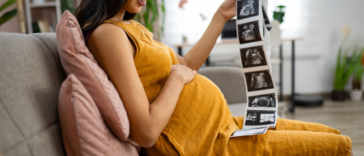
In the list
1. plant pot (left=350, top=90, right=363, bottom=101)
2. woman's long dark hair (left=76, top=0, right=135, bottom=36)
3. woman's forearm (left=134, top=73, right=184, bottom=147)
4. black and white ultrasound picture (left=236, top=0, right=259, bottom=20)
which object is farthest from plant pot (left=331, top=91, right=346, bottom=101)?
woman's long dark hair (left=76, top=0, right=135, bottom=36)

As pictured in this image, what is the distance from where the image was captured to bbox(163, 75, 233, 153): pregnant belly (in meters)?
0.81

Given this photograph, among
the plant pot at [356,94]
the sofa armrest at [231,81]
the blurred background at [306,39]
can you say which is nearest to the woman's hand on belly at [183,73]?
the sofa armrest at [231,81]

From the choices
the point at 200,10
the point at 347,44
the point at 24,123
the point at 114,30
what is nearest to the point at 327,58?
the point at 347,44

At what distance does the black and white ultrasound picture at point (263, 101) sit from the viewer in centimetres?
101

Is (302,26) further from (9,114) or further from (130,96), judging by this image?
(9,114)

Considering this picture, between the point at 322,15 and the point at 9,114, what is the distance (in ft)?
13.0

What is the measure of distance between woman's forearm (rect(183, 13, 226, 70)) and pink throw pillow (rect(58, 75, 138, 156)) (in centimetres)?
66

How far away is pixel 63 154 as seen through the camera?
67cm

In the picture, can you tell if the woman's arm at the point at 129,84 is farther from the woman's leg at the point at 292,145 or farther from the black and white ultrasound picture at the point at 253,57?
the black and white ultrasound picture at the point at 253,57

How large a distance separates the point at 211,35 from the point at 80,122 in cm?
76

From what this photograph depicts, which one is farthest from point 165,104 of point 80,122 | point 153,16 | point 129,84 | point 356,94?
point 356,94

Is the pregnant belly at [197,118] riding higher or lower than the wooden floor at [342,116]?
higher

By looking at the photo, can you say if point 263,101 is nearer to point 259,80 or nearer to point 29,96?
point 259,80

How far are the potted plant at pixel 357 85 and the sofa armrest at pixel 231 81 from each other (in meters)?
2.59
